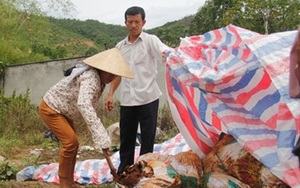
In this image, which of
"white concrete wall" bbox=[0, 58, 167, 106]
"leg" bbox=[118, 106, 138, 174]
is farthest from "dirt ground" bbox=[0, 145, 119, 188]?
"white concrete wall" bbox=[0, 58, 167, 106]

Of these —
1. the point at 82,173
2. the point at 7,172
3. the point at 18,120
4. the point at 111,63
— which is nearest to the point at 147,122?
the point at 111,63

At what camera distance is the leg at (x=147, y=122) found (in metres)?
4.10

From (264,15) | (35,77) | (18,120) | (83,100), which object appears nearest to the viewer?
(83,100)

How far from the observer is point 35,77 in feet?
45.3

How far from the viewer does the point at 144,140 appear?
4.15m

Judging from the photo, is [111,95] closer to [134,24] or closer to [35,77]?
[134,24]

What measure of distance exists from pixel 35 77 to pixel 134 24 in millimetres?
10184

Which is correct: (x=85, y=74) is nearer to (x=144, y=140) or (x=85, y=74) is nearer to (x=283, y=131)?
(x=144, y=140)

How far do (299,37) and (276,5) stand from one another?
21962 millimetres

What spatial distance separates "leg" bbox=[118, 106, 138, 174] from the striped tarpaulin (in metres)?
0.41

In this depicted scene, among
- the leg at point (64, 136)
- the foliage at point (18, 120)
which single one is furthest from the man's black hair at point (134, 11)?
the foliage at point (18, 120)

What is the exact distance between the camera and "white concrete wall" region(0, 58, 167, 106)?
13.5 m

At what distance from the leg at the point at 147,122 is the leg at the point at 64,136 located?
1.89 ft

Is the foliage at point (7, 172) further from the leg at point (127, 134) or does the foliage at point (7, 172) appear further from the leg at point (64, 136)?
the leg at point (127, 134)
